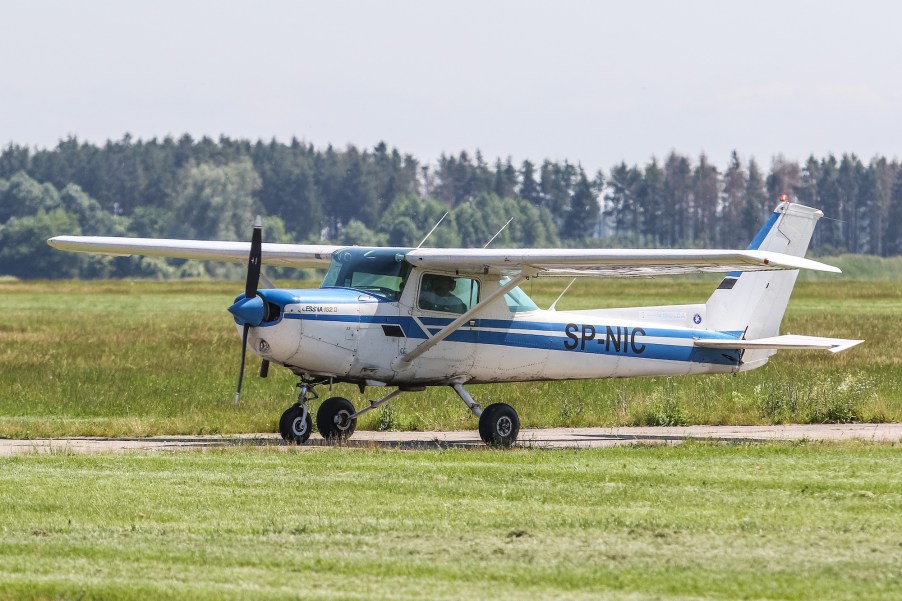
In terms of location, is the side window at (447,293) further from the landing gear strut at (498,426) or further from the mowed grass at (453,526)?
the mowed grass at (453,526)

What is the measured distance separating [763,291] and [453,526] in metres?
10.6

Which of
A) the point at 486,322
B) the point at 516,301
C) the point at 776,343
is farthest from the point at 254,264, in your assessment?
the point at 776,343

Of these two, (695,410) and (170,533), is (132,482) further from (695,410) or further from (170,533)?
(695,410)

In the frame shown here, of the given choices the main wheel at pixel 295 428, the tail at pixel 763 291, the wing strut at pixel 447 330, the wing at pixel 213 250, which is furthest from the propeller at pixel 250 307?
the tail at pixel 763 291

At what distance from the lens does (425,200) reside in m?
185

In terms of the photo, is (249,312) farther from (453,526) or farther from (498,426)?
(453,526)

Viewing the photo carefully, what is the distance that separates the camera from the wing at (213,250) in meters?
20.1

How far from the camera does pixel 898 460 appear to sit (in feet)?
48.4

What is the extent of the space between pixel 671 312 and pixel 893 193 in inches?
6596

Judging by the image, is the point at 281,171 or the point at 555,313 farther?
the point at 281,171

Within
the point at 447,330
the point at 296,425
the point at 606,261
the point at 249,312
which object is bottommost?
the point at 296,425

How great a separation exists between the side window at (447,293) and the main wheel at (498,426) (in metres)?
1.32

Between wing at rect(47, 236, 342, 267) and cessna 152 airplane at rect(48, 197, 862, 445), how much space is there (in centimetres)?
5

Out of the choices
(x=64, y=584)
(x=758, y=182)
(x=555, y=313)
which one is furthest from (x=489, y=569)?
(x=758, y=182)
